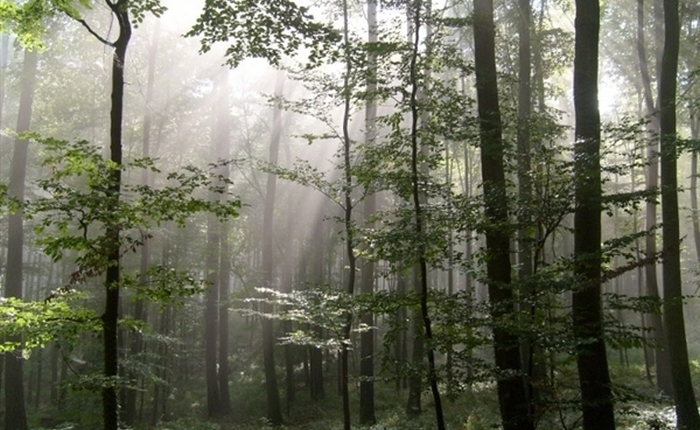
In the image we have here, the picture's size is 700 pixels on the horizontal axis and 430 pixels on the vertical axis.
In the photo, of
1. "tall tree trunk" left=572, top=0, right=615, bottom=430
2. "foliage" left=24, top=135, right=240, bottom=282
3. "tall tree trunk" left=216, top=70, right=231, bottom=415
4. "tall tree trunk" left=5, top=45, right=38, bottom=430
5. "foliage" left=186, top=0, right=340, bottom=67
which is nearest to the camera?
"foliage" left=24, top=135, right=240, bottom=282

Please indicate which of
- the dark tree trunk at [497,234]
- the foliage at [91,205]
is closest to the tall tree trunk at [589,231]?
the dark tree trunk at [497,234]

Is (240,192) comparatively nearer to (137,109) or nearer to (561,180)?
(137,109)

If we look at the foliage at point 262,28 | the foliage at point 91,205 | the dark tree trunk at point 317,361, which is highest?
the foliage at point 262,28

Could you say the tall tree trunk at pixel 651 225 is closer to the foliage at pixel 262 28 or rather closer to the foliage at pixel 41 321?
the foliage at pixel 262 28

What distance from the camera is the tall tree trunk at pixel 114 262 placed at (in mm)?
5004

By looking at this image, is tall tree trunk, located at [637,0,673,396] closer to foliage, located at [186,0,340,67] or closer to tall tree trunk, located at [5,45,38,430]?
foliage, located at [186,0,340,67]

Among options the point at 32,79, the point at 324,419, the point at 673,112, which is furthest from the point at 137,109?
the point at 673,112

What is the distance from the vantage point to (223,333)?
20859mm

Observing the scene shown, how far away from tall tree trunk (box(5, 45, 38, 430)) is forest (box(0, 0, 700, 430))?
0.20 ft

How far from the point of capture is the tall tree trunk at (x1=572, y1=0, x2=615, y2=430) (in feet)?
19.0

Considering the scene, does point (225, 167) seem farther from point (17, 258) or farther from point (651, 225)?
point (651, 225)

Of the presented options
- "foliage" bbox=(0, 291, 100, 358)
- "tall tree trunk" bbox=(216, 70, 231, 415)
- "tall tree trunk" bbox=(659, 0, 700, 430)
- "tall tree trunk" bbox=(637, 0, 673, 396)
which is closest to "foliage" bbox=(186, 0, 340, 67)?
"foliage" bbox=(0, 291, 100, 358)

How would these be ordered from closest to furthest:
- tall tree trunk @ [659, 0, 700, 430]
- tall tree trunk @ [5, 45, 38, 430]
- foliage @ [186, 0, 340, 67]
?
1. foliage @ [186, 0, 340, 67]
2. tall tree trunk @ [659, 0, 700, 430]
3. tall tree trunk @ [5, 45, 38, 430]

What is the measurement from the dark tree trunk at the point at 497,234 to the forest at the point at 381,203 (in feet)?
0.10
